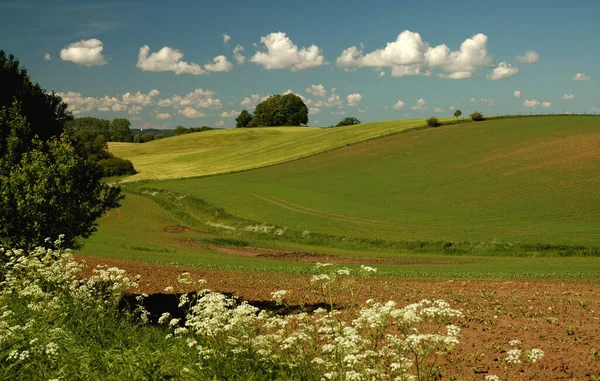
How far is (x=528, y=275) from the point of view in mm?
28562

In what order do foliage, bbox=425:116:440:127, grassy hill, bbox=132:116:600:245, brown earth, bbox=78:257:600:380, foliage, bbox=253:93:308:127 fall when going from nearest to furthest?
1. brown earth, bbox=78:257:600:380
2. grassy hill, bbox=132:116:600:245
3. foliage, bbox=425:116:440:127
4. foliage, bbox=253:93:308:127

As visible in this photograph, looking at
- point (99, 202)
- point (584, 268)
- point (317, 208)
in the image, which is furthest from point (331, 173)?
point (99, 202)

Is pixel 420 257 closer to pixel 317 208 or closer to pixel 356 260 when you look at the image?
pixel 356 260

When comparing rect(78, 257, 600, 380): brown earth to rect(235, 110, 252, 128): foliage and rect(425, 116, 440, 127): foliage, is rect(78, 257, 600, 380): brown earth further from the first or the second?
rect(235, 110, 252, 128): foliage

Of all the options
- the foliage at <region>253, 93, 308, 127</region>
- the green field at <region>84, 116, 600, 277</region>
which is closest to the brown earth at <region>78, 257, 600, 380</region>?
the green field at <region>84, 116, 600, 277</region>

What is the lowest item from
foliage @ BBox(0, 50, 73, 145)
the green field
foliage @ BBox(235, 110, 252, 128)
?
the green field

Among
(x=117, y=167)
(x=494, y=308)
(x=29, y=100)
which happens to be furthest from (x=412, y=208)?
(x=117, y=167)

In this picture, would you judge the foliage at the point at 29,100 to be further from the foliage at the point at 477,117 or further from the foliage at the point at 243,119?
the foliage at the point at 243,119

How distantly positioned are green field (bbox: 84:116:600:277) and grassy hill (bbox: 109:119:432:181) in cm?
805

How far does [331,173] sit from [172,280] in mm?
51063

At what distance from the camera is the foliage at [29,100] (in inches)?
738

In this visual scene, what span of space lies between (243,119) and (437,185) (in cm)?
14346

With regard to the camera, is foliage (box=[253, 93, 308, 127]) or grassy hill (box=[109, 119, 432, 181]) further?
foliage (box=[253, 93, 308, 127])

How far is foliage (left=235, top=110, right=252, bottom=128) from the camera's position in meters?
195
